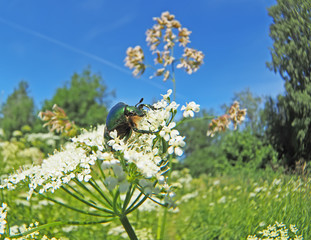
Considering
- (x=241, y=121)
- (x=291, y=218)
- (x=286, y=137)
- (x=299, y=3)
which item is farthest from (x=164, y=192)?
(x=241, y=121)

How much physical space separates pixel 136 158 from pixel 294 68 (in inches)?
56.9

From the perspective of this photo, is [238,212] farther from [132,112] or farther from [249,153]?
[132,112]

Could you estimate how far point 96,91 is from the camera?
28047 millimetres

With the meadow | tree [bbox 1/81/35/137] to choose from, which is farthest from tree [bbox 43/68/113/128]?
the meadow

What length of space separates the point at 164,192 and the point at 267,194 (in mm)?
1768

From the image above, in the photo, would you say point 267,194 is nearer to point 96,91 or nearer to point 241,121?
point 241,121

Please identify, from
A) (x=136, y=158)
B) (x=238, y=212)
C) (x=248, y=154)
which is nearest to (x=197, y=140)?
(x=248, y=154)

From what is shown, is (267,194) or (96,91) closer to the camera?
(267,194)

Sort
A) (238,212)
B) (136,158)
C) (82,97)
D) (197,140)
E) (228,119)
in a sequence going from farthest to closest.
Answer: (82,97), (197,140), (228,119), (238,212), (136,158)

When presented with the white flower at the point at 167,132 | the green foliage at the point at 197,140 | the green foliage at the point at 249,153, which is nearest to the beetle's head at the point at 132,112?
the white flower at the point at 167,132

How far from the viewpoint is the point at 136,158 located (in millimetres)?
1282

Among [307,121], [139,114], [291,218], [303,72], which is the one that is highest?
[303,72]

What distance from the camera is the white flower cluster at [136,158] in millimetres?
1327

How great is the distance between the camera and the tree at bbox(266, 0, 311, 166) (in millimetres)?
1910
